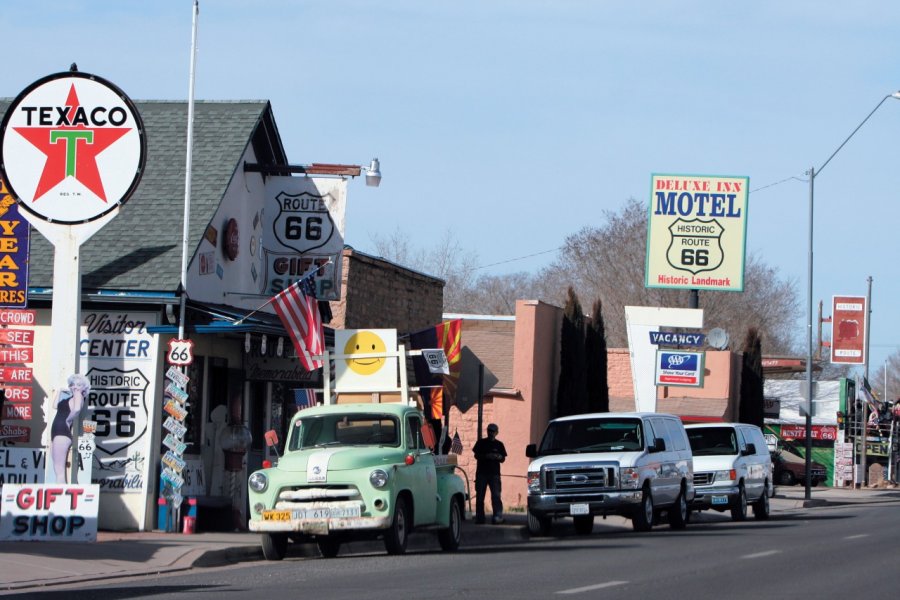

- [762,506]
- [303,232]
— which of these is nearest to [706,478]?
[762,506]

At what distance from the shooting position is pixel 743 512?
29.6m

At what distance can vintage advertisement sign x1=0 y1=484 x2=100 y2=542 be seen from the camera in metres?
17.7

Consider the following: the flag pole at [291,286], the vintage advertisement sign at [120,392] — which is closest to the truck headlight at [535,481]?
the flag pole at [291,286]

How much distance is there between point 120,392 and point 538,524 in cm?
757

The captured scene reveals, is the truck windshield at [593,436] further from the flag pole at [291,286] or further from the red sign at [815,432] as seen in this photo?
the red sign at [815,432]

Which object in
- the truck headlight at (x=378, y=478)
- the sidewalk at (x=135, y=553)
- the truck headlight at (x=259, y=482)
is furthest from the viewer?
the truck headlight at (x=259, y=482)

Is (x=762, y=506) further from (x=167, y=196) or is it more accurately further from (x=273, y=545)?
(x=273, y=545)

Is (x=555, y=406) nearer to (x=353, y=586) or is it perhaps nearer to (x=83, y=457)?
(x=83, y=457)

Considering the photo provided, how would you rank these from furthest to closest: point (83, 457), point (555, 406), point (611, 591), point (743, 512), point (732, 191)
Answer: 1. point (732, 191)
2. point (555, 406)
3. point (743, 512)
4. point (83, 457)
5. point (611, 591)

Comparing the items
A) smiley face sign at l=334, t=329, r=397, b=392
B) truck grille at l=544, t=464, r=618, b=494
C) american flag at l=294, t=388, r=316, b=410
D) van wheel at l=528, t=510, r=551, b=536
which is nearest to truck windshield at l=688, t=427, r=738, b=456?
van wheel at l=528, t=510, r=551, b=536

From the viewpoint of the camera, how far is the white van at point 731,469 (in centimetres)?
2861

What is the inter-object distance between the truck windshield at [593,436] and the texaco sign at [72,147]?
8773 mm

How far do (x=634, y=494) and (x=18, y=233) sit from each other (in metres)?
10.6

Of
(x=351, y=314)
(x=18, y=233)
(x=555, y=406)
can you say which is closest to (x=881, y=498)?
(x=555, y=406)
